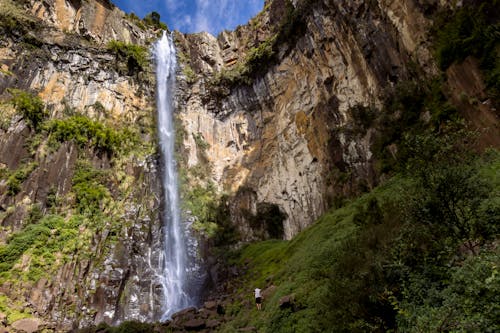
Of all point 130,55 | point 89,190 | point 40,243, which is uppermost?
point 130,55

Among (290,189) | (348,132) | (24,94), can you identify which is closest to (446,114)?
(348,132)

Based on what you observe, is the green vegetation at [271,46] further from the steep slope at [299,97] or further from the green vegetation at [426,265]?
the green vegetation at [426,265]

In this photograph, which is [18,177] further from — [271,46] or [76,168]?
[271,46]

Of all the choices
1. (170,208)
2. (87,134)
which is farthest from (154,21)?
(170,208)

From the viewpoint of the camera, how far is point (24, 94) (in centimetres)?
3019

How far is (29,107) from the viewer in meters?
29.2

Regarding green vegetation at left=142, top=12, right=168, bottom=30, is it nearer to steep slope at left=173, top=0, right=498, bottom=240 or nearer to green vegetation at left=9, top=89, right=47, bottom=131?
steep slope at left=173, top=0, right=498, bottom=240

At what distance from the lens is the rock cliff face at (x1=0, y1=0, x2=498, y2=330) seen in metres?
22.7

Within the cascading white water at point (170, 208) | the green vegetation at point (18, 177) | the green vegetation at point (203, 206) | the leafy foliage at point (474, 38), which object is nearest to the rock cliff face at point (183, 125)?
the green vegetation at point (18, 177)

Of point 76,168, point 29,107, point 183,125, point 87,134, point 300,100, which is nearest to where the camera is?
point 76,168

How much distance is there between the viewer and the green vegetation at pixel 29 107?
95.2 ft

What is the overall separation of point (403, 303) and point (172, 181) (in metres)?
30.4

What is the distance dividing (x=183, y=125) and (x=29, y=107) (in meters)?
15.8

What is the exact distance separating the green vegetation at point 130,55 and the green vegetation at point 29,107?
11359mm
